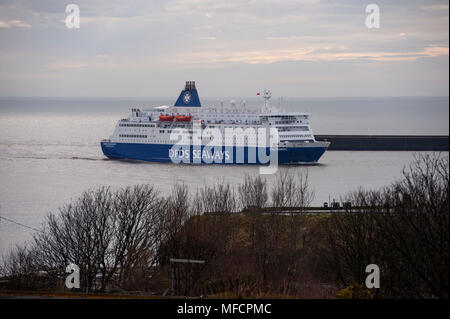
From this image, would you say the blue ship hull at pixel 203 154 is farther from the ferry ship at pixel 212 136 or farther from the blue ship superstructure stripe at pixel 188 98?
the blue ship superstructure stripe at pixel 188 98

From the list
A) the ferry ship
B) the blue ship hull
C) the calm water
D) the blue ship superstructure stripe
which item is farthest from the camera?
the blue ship superstructure stripe

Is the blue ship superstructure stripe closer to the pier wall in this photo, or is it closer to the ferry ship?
the ferry ship

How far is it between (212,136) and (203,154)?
1.51 m

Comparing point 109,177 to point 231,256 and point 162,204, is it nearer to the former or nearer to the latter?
point 162,204

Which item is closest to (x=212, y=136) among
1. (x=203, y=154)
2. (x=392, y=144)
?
(x=203, y=154)

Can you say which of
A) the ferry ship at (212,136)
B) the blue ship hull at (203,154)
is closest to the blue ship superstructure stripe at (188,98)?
the ferry ship at (212,136)

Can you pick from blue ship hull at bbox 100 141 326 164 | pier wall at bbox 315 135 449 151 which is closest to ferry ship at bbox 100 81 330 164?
blue ship hull at bbox 100 141 326 164

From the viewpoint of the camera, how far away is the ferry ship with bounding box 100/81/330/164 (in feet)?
122

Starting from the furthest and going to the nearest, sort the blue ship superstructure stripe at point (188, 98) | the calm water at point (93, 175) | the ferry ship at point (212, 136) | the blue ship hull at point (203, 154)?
the blue ship superstructure stripe at point (188, 98) < the ferry ship at point (212, 136) < the blue ship hull at point (203, 154) < the calm water at point (93, 175)

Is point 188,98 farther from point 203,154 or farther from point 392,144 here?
point 392,144

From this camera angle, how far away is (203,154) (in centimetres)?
3772

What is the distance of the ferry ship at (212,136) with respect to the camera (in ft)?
Answer: 122

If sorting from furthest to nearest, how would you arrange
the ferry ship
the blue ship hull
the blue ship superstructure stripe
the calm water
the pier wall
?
1. the pier wall
2. the blue ship superstructure stripe
3. the ferry ship
4. the blue ship hull
5. the calm water
